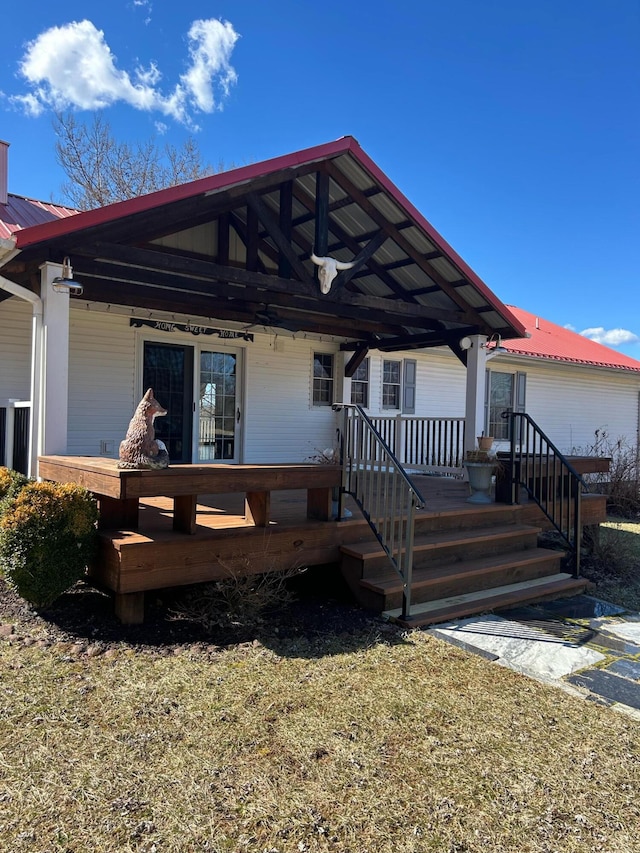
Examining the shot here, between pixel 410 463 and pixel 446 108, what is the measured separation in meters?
7.72

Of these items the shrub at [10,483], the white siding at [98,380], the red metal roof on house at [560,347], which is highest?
the red metal roof on house at [560,347]

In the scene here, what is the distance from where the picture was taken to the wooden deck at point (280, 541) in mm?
3914

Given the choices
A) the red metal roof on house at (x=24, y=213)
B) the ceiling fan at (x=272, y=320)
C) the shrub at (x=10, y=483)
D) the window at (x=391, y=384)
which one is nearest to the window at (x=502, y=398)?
the window at (x=391, y=384)

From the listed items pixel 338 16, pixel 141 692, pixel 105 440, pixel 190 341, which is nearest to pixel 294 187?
pixel 190 341

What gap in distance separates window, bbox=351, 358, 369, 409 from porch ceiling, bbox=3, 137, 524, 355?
63.4 inches

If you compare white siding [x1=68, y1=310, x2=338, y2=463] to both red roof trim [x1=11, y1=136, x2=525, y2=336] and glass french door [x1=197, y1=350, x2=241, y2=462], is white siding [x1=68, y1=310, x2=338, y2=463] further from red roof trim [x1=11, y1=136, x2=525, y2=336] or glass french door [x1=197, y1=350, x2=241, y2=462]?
red roof trim [x1=11, y1=136, x2=525, y2=336]

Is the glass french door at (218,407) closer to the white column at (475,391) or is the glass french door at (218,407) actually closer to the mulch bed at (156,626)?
the white column at (475,391)

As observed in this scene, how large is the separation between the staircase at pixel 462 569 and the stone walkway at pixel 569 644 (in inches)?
6.8

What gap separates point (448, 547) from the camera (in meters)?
5.32

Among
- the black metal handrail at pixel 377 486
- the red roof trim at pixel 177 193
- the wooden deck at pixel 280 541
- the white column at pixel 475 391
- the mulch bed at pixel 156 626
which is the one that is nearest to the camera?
the mulch bed at pixel 156 626

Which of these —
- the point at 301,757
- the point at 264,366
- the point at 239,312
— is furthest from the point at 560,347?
the point at 301,757

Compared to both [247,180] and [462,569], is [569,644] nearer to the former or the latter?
[462,569]

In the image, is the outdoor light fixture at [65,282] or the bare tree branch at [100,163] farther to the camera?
the bare tree branch at [100,163]

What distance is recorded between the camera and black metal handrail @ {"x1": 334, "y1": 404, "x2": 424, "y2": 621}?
4352 millimetres
